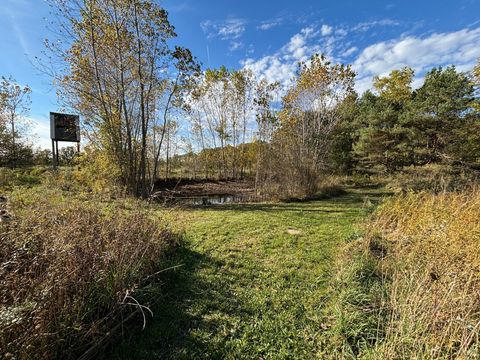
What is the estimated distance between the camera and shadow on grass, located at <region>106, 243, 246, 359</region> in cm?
194

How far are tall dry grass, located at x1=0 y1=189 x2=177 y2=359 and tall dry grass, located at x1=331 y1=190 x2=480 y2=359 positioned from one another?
201 centimetres

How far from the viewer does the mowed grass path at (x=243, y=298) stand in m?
2.00

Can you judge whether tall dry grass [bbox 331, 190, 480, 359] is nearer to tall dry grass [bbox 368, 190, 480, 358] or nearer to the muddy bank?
tall dry grass [bbox 368, 190, 480, 358]

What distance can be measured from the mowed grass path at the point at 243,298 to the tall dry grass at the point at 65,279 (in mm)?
361

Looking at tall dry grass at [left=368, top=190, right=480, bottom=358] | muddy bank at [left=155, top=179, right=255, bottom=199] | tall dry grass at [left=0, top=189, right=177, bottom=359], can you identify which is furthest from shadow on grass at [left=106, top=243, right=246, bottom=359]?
muddy bank at [left=155, top=179, right=255, bottom=199]

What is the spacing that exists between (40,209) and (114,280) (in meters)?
1.68

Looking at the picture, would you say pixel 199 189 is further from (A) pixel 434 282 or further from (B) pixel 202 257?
(A) pixel 434 282

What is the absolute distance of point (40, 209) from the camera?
2.91 m

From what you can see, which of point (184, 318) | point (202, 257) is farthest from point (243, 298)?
point (202, 257)

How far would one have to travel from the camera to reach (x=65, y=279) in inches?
68.6

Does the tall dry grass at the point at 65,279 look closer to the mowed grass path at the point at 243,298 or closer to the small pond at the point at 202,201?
the mowed grass path at the point at 243,298

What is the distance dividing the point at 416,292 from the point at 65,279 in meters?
2.72

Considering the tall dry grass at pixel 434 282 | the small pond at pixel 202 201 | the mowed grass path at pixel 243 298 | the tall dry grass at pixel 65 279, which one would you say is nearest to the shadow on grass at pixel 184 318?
the mowed grass path at pixel 243 298

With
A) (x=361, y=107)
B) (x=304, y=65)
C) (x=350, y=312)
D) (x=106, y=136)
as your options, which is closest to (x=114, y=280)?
(x=350, y=312)
